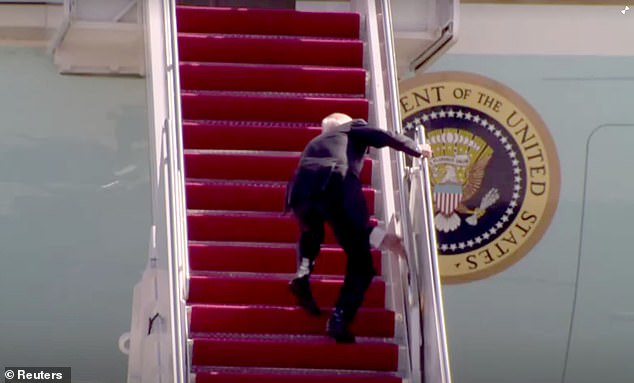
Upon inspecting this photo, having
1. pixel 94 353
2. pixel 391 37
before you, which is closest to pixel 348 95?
pixel 391 37

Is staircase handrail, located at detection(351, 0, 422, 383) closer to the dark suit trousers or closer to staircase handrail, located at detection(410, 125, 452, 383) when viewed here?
staircase handrail, located at detection(410, 125, 452, 383)

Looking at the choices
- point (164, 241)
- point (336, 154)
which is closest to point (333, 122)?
point (336, 154)

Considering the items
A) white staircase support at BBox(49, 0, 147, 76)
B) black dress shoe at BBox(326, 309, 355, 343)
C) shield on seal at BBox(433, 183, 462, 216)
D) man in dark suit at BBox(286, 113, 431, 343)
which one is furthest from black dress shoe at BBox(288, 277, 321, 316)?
shield on seal at BBox(433, 183, 462, 216)

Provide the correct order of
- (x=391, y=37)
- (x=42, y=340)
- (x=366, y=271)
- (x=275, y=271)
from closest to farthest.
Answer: (x=366, y=271)
(x=275, y=271)
(x=391, y=37)
(x=42, y=340)

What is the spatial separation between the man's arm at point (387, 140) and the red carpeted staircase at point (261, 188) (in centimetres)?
72

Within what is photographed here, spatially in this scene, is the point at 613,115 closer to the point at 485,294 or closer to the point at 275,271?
the point at 485,294

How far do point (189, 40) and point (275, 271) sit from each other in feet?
4.95

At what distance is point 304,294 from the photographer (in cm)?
754

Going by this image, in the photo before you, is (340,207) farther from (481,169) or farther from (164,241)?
(481,169)

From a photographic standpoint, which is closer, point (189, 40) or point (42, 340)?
point (189, 40)

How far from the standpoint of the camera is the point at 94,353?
10031mm

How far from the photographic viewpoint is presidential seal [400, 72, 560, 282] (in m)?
10.3

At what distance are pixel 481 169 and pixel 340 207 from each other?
3.10 metres

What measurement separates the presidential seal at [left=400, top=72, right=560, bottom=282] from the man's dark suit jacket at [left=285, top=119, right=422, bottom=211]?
9.13 ft
